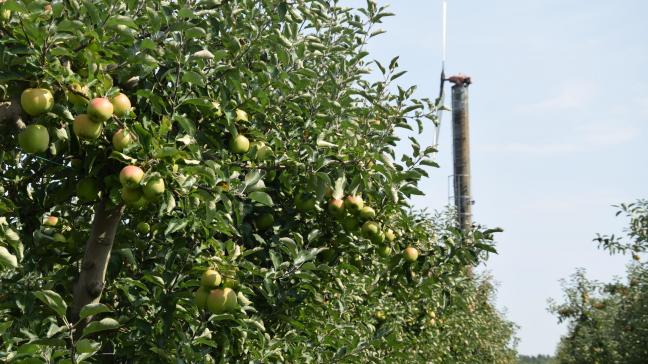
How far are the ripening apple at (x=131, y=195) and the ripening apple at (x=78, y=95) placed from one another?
0.41 meters

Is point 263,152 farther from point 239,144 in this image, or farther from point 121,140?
point 121,140

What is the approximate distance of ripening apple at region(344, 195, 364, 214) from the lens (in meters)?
4.46

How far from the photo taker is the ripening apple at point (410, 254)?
16.7ft

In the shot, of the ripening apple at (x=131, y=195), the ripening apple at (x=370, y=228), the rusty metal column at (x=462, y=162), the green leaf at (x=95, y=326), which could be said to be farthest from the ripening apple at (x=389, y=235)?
the rusty metal column at (x=462, y=162)

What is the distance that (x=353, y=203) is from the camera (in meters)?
4.46

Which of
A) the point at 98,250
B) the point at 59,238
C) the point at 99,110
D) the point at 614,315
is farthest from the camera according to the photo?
the point at 614,315

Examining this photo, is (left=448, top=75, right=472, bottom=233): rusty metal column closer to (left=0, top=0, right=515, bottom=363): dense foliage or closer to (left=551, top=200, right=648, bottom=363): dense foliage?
(left=551, top=200, right=648, bottom=363): dense foliage

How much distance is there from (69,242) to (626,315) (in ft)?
48.8

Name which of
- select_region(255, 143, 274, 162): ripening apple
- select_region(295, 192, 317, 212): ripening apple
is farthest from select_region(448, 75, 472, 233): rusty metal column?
select_region(255, 143, 274, 162): ripening apple

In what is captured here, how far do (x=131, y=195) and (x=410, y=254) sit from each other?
8.20 ft

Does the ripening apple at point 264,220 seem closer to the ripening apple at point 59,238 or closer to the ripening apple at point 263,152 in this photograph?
the ripening apple at point 263,152

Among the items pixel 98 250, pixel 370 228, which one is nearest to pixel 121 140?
pixel 98 250

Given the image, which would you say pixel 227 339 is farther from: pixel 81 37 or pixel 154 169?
pixel 81 37

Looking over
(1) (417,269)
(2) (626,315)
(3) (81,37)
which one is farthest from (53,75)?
(2) (626,315)
